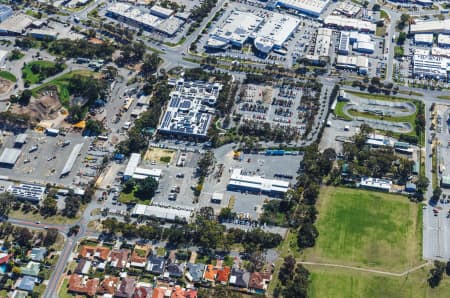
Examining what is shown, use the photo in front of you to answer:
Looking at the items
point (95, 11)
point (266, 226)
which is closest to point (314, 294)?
point (266, 226)

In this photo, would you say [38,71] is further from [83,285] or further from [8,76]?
[83,285]

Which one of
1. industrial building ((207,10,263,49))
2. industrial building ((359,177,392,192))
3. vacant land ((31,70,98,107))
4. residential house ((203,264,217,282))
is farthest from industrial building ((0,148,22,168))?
industrial building ((359,177,392,192))

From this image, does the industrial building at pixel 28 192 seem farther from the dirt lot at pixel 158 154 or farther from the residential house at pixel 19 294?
the dirt lot at pixel 158 154

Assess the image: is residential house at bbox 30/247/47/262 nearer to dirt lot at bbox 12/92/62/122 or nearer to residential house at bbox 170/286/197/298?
residential house at bbox 170/286/197/298

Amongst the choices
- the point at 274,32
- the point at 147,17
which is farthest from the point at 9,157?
the point at 274,32

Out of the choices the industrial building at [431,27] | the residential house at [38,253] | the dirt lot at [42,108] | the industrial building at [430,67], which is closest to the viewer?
the residential house at [38,253]

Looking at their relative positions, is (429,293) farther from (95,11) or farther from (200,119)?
(95,11)

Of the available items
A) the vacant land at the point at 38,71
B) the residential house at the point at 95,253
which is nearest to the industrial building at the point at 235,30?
the vacant land at the point at 38,71
